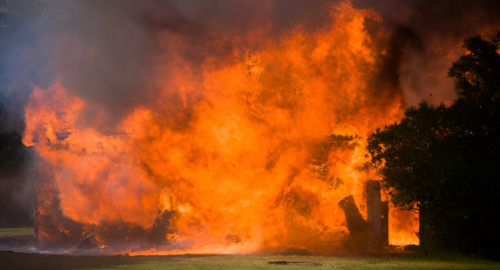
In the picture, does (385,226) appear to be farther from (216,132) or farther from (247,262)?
(216,132)

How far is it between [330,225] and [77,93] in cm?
1827

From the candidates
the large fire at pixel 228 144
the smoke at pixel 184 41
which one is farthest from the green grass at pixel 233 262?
the smoke at pixel 184 41

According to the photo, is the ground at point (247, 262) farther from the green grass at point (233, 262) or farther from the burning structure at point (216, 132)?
the burning structure at point (216, 132)

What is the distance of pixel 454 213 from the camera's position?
21.4 meters

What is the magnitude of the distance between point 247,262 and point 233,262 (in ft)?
2.06

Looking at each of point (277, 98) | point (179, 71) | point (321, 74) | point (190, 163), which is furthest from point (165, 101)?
point (321, 74)

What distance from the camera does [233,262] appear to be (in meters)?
20.9

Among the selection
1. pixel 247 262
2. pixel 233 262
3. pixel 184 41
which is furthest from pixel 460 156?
pixel 184 41

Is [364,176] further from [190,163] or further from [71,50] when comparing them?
[71,50]

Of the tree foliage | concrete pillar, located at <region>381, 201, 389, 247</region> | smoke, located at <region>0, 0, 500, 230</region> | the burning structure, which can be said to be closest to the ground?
the tree foliage

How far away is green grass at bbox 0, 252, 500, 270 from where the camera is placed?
18953mm

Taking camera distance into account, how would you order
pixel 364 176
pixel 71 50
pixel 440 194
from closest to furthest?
pixel 440 194 < pixel 364 176 < pixel 71 50

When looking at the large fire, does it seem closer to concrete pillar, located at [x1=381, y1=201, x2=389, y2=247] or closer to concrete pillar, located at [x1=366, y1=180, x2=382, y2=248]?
concrete pillar, located at [x1=366, y1=180, x2=382, y2=248]

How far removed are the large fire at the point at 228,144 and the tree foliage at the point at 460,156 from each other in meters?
5.68
